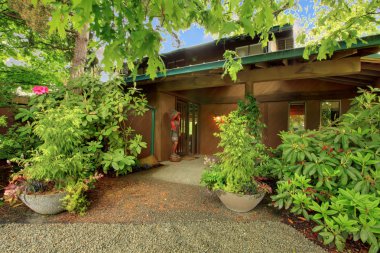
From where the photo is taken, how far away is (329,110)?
6734mm

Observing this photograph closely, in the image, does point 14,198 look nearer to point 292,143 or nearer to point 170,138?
point 292,143

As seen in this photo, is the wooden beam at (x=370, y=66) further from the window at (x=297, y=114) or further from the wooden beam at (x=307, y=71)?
the window at (x=297, y=114)

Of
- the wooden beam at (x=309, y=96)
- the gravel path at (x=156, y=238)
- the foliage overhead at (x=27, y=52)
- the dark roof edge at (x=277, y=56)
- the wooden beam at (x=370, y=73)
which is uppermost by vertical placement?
the foliage overhead at (x=27, y=52)

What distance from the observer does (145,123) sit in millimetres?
5816

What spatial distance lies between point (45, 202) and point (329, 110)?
8.33 meters

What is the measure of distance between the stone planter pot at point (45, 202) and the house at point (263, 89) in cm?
310

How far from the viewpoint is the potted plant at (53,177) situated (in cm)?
252

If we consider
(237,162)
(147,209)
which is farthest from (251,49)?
(147,209)

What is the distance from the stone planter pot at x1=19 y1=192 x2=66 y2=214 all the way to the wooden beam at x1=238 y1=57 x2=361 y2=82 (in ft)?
14.4

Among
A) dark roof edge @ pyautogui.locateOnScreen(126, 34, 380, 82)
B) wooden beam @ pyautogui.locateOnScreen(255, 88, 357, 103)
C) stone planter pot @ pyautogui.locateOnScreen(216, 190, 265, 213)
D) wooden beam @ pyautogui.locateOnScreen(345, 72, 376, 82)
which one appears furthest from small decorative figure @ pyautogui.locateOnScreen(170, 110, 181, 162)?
wooden beam @ pyautogui.locateOnScreen(345, 72, 376, 82)

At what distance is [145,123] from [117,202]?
3.13 m

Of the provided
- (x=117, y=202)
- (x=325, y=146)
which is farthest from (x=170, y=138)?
(x=325, y=146)

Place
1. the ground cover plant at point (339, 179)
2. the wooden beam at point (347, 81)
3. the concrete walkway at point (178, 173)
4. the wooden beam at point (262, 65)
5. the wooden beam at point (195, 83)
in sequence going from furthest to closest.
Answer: the wooden beam at point (347, 81) < the wooden beam at point (195, 83) < the concrete walkway at point (178, 173) < the wooden beam at point (262, 65) < the ground cover plant at point (339, 179)

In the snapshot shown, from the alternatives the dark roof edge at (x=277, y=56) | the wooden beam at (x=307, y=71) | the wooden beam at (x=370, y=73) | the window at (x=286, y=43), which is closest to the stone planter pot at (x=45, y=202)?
the dark roof edge at (x=277, y=56)
